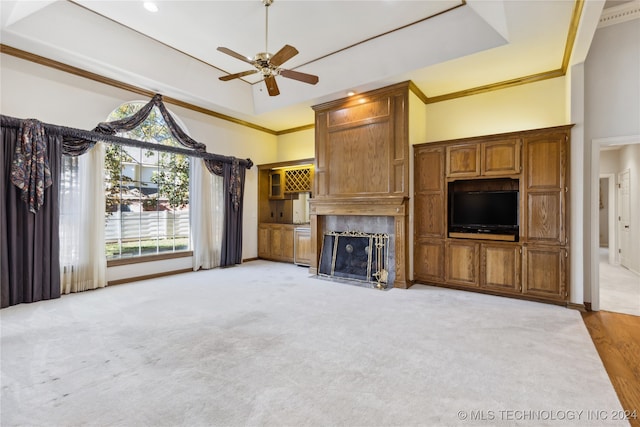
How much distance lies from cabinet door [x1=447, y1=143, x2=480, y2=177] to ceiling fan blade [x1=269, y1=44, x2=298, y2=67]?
9.70 feet

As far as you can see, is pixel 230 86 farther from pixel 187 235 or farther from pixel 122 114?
pixel 187 235

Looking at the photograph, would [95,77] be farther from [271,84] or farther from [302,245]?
[302,245]

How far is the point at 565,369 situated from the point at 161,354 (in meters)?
3.35

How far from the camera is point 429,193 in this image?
507 centimetres

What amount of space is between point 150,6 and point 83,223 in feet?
10.7

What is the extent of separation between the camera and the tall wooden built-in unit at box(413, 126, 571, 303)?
13.3 ft

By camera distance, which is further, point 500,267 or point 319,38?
point 319,38

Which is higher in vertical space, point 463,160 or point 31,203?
point 463,160

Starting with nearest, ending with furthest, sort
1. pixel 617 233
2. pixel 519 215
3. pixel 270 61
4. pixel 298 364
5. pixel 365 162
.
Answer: pixel 298 364
pixel 270 61
pixel 519 215
pixel 365 162
pixel 617 233

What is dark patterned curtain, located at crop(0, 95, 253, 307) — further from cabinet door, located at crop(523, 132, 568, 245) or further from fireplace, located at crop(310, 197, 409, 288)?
cabinet door, located at crop(523, 132, 568, 245)

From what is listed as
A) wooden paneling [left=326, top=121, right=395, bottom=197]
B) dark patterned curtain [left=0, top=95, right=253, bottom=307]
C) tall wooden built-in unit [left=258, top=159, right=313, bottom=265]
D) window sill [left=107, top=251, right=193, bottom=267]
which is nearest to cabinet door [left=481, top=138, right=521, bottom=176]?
wooden paneling [left=326, top=121, right=395, bottom=197]

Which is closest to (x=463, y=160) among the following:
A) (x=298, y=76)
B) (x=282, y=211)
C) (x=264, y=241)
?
(x=298, y=76)

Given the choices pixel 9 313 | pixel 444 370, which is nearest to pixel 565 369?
pixel 444 370

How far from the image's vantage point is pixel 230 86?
19.7ft
